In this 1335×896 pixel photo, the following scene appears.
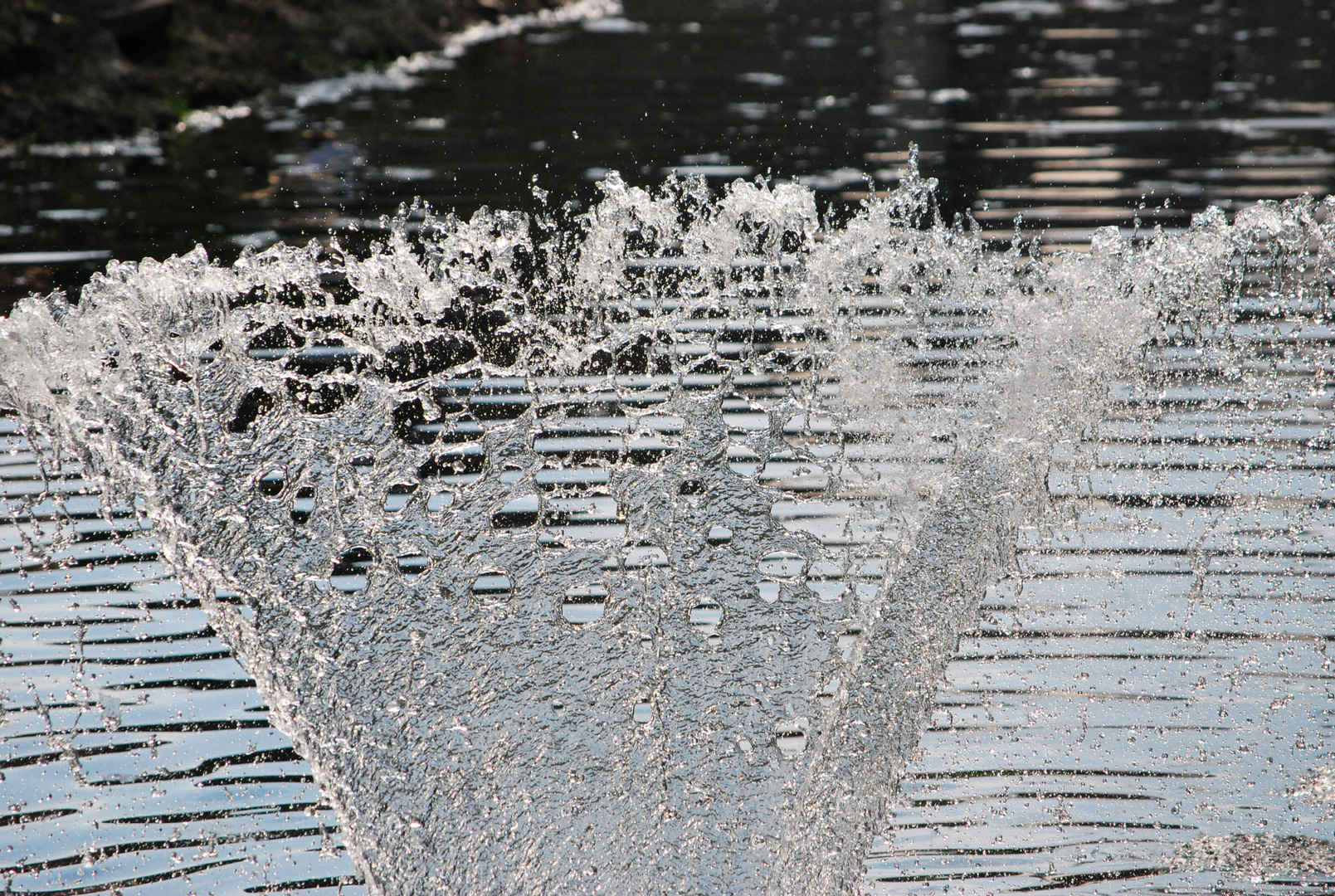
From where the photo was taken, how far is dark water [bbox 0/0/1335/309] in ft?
45.7

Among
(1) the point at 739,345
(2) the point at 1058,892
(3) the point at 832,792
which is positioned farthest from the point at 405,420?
(2) the point at 1058,892

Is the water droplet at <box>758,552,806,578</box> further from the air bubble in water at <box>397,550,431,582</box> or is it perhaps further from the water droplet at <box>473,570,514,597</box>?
the air bubble in water at <box>397,550,431,582</box>

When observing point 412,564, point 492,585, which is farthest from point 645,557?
point 412,564

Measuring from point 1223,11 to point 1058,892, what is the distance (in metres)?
27.3

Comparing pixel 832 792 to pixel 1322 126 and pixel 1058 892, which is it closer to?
pixel 1058 892

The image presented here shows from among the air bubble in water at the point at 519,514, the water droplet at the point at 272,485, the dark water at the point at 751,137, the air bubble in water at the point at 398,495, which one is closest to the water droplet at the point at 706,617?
the air bubble in water at the point at 519,514

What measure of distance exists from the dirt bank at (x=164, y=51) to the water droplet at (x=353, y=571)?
40.6 ft

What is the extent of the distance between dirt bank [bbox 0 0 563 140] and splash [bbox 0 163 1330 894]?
10428 millimetres

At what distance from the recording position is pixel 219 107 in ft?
67.6

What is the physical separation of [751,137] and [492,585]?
37.3ft

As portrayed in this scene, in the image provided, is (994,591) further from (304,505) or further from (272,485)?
(272,485)

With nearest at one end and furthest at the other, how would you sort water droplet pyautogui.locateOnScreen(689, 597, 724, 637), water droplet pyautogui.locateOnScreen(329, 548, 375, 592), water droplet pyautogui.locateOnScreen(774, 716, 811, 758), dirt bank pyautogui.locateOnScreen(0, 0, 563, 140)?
water droplet pyautogui.locateOnScreen(774, 716, 811, 758), water droplet pyautogui.locateOnScreen(689, 597, 724, 637), water droplet pyautogui.locateOnScreen(329, 548, 375, 592), dirt bank pyautogui.locateOnScreen(0, 0, 563, 140)

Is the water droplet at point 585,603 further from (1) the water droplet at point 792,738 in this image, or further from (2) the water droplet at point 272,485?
(2) the water droplet at point 272,485

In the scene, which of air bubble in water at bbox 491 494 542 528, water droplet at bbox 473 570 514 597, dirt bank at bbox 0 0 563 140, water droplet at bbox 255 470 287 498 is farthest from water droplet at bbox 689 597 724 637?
dirt bank at bbox 0 0 563 140
